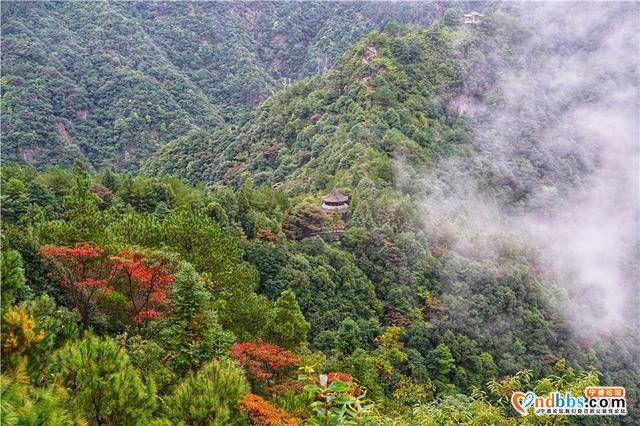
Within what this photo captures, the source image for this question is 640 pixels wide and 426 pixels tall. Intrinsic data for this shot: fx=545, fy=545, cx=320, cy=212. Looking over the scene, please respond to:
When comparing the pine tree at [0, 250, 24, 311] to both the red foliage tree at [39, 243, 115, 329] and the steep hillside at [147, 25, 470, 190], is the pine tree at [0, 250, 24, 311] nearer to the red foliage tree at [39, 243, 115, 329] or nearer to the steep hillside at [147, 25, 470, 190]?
the red foliage tree at [39, 243, 115, 329]

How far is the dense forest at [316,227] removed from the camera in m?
7.50

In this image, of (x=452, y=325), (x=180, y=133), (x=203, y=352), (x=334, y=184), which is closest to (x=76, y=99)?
(x=180, y=133)

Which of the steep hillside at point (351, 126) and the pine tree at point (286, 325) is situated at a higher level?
the steep hillside at point (351, 126)

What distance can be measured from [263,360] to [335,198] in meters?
20.0

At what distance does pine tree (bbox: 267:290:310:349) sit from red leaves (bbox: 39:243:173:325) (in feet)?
14.2

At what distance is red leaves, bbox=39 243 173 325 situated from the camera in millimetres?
13594

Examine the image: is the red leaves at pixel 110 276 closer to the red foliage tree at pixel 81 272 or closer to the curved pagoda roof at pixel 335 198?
the red foliage tree at pixel 81 272

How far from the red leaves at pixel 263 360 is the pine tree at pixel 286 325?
2.45 m

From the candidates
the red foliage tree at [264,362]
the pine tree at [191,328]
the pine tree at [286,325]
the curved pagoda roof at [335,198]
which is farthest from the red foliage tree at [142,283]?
the curved pagoda roof at [335,198]

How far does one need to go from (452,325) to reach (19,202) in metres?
22.1

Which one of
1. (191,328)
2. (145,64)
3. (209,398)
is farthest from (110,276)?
(145,64)

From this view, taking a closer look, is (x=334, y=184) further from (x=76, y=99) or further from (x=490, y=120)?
(x=76, y=99)

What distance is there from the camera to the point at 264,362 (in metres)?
15.2

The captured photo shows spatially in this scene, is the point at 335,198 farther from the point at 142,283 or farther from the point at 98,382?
the point at 98,382
